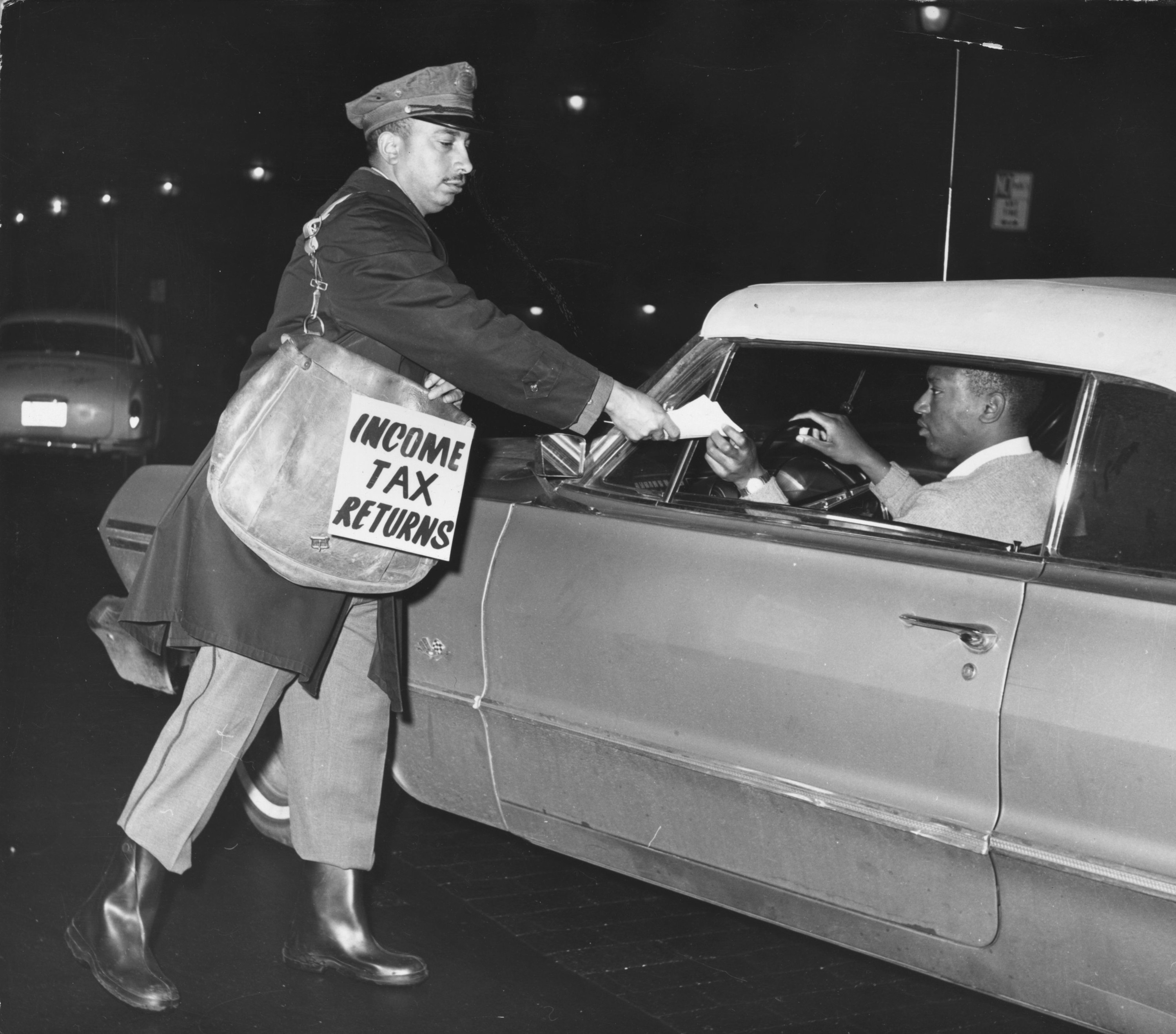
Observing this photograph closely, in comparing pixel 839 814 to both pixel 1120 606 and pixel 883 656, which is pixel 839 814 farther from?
pixel 1120 606

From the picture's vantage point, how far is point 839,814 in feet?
9.09

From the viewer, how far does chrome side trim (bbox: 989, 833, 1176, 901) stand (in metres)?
2.36

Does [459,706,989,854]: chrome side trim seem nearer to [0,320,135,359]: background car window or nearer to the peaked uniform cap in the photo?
the peaked uniform cap

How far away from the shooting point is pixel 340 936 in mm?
3168

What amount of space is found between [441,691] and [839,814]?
1.13 m

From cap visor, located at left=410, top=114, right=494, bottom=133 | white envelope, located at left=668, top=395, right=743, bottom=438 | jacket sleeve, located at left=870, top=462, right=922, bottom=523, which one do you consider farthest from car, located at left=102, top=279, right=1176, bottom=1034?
cap visor, located at left=410, top=114, right=494, bottom=133

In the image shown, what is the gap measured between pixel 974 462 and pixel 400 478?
1257 millimetres

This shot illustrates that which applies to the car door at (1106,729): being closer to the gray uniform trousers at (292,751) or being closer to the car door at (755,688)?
the car door at (755,688)

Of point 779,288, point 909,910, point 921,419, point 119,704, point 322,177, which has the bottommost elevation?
point 119,704

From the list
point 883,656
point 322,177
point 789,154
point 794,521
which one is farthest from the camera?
point 789,154

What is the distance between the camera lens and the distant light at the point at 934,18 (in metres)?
7.81

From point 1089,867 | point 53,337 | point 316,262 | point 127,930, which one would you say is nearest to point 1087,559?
point 1089,867

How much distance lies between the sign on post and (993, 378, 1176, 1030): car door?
7.38m

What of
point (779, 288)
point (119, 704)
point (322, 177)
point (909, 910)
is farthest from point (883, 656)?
point (322, 177)
